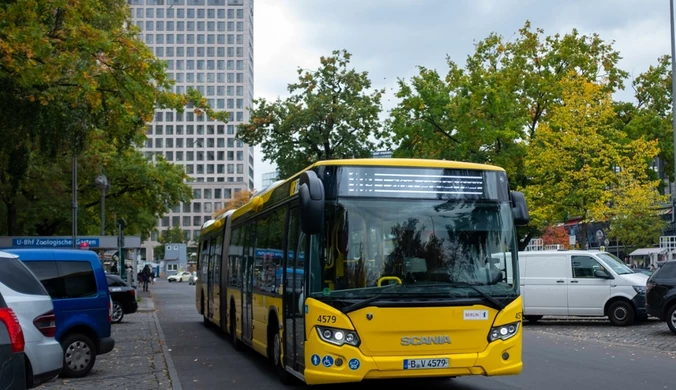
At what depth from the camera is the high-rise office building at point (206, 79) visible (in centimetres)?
16288

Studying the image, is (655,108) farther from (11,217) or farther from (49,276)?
(49,276)

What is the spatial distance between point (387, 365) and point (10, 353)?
180 inches

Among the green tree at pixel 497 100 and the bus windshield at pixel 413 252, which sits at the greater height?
the green tree at pixel 497 100

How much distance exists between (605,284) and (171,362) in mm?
11884

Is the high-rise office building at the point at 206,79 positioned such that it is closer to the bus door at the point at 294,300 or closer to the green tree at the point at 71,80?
the green tree at the point at 71,80

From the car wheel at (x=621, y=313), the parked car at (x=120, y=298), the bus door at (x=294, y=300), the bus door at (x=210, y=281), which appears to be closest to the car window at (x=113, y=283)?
the parked car at (x=120, y=298)

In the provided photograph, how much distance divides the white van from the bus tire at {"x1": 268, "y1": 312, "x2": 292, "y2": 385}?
1072 cm

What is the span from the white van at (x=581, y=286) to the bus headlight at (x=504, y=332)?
12.1 metres

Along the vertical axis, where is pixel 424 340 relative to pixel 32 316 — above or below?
below

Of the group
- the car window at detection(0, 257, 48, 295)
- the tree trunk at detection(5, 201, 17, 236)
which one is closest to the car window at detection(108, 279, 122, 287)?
the tree trunk at detection(5, 201, 17, 236)

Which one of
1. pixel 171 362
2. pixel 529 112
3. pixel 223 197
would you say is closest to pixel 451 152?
pixel 529 112

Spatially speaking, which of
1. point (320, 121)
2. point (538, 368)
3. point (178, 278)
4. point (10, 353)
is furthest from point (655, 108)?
point (178, 278)

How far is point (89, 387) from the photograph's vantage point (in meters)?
12.9

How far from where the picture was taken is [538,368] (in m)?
14.1
